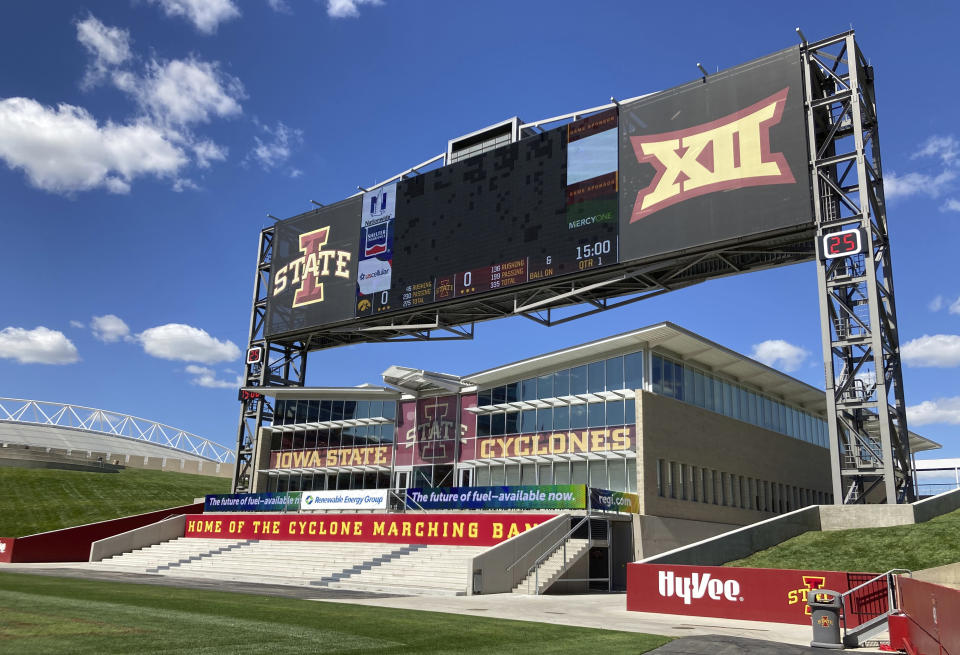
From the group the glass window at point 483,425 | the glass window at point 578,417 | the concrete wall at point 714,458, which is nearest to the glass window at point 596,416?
the glass window at point 578,417

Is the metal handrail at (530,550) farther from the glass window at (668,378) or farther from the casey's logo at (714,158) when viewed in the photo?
the casey's logo at (714,158)

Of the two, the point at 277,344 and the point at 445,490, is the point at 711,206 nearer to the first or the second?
the point at 445,490

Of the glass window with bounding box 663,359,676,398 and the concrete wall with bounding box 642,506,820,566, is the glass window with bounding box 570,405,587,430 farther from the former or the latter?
the concrete wall with bounding box 642,506,820,566

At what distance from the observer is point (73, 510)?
5297 centimetres

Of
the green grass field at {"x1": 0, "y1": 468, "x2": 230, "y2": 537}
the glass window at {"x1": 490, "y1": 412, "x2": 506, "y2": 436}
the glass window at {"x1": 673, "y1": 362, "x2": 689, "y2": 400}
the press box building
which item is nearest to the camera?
the press box building

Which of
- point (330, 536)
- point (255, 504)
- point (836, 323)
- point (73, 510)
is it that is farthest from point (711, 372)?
point (73, 510)

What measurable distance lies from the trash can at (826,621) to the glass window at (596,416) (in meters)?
23.6

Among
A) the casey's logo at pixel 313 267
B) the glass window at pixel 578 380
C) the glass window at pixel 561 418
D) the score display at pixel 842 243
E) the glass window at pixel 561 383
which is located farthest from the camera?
the casey's logo at pixel 313 267

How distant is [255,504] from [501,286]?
19.9 m

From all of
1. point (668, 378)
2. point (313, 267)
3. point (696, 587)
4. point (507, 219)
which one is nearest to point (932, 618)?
point (696, 587)

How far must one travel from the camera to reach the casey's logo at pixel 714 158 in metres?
34.3

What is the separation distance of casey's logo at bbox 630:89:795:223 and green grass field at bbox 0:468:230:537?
40.7 meters

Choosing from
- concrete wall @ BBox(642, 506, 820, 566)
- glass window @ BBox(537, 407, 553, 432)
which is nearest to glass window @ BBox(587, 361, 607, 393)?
glass window @ BBox(537, 407, 553, 432)

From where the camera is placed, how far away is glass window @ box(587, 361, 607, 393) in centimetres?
4009
